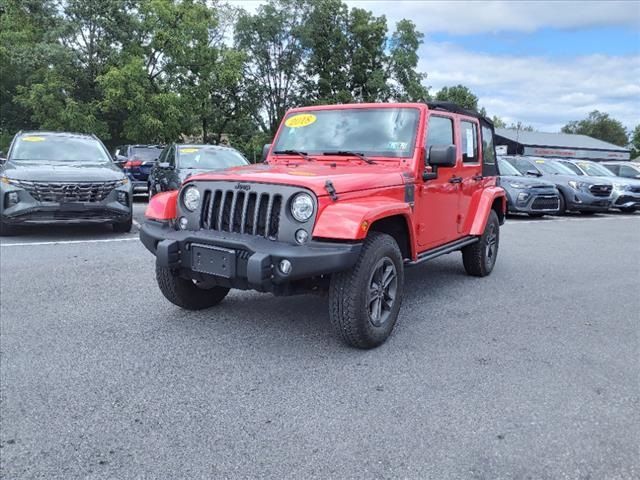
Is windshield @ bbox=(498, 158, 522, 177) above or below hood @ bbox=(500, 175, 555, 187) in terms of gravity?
above

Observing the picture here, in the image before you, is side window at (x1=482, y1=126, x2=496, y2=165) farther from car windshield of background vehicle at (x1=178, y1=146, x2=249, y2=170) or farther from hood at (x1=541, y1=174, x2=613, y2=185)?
hood at (x1=541, y1=174, x2=613, y2=185)

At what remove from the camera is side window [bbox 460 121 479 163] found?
5.74 metres

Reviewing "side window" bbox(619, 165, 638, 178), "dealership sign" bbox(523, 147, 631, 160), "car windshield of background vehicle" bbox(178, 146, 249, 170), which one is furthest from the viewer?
"dealership sign" bbox(523, 147, 631, 160)

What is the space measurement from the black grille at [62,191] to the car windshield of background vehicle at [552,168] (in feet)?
40.1

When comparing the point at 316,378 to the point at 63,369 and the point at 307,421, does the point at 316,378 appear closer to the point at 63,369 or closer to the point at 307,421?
the point at 307,421

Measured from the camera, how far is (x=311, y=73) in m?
36.2

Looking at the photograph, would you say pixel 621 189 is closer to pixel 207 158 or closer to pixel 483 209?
pixel 483 209

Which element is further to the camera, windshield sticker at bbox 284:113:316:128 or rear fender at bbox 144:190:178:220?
windshield sticker at bbox 284:113:316:128

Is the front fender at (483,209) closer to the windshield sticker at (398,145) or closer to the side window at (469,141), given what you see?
the side window at (469,141)

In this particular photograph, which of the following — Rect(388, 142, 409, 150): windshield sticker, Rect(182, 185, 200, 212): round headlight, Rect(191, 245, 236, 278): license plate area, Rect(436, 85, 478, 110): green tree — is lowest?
Rect(191, 245, 236, 278): license plate area

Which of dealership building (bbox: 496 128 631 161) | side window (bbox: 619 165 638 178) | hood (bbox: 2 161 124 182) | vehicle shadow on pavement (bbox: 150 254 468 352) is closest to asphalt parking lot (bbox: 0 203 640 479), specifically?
vehicle shadow on pavement (bbox: 150 254 468 352)

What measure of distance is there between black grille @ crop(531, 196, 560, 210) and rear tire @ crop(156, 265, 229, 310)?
1051 centimetres

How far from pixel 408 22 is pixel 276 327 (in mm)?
35682

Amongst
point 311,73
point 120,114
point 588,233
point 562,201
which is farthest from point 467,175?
point 311,73
